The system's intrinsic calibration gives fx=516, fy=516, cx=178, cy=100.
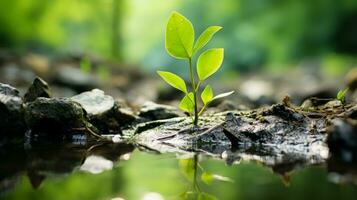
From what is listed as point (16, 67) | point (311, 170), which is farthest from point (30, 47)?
point (311, 170)

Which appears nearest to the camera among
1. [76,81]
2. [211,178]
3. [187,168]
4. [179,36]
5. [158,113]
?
[211,178]

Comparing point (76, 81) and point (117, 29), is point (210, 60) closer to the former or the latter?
point (76, 81)

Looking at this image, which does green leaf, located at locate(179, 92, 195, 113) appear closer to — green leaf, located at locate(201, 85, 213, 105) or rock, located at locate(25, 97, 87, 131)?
green leaf, located at locate(201, 85, 213, 105)

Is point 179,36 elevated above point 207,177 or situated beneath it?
elevated above

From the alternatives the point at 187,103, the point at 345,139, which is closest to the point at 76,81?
the point at 187,103

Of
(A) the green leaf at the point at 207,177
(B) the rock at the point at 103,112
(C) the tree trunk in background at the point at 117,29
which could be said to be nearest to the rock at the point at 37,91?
(B) the rock at the point at 103,112

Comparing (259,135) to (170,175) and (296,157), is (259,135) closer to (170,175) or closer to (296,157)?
(296,157)
